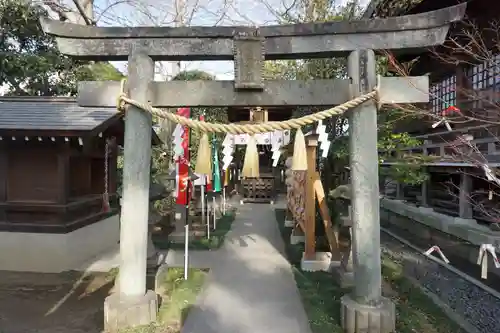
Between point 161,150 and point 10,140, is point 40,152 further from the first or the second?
point 161,150

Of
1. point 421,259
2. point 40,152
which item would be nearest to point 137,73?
point 40,152

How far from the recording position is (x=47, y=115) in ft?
29.5

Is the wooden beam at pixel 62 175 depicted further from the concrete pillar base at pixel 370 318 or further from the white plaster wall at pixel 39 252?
the concrete pillar base at pixel 370 318

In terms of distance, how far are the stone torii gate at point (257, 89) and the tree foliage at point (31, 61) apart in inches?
429

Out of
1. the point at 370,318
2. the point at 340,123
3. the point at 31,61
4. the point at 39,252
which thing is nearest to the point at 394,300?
the point at 370,318

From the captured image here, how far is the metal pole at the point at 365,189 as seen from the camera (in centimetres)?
475

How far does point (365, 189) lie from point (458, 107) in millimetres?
7032

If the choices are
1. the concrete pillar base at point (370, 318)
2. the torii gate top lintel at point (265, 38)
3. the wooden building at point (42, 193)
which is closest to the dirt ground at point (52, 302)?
the wooden building at point (42, 193)

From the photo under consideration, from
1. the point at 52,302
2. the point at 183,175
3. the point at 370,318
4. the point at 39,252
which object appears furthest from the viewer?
the point at 183,175

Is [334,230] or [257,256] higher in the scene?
[334,230]

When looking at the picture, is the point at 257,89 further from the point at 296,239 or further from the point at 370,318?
the point at 296,239

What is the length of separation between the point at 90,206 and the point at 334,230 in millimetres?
6422

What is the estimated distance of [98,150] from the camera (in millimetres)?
10414

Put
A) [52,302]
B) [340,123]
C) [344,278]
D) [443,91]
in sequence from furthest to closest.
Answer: [443,91] → [340,123] → [344,278] → [52,302]
